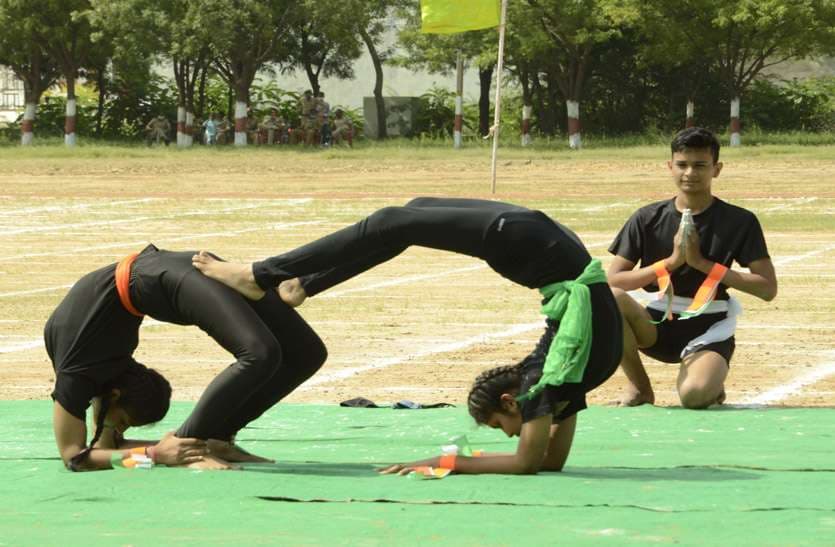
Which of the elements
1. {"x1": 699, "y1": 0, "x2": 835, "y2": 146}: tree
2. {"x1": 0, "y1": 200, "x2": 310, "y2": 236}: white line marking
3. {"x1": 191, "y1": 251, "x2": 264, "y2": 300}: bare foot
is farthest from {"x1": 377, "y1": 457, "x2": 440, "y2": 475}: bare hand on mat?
{"x1": 699, "y1": 0, "x2": 835, "y2": 146}: tree

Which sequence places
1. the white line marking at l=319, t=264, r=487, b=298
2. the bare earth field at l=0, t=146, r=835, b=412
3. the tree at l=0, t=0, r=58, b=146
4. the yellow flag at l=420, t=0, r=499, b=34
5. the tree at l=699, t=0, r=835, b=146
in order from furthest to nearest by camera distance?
the tree at l=0, t=0, r=58, b=146 < the tree at l=699, t=0, r=835, b=146 < the yellow flag at l=420, t=0, r=499, b=34 < the white line marking at l=319, t=264, r=487, b=298 < the bare earth field at l=0, t=146, r=835, b=412

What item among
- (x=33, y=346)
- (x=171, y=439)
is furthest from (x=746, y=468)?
(x=33, y=346)

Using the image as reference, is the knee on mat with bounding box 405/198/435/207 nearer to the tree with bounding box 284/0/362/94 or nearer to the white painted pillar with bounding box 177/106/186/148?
the tree with bounding box 284/0/362/94

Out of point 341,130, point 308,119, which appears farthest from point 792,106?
point 308,119

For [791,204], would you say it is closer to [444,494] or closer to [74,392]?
[74,392]

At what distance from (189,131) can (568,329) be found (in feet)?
161

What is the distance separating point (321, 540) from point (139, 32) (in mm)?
47631

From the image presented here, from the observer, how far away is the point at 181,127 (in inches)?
2146

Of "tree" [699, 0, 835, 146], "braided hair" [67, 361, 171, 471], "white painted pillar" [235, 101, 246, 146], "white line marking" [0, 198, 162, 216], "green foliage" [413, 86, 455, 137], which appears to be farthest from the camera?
"green foliage" [413, 86, 455, 137]

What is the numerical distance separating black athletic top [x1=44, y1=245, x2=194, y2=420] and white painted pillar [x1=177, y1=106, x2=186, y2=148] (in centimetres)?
4666

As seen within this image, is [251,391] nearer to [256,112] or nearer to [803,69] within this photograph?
[256,112]

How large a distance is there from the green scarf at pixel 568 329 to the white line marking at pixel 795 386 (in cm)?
Result: 334

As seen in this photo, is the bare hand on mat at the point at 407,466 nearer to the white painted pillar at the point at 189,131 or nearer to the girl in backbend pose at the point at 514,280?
the girl in backbend pose at the point at 514,280

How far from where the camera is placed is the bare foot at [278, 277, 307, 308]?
23.1 ft
